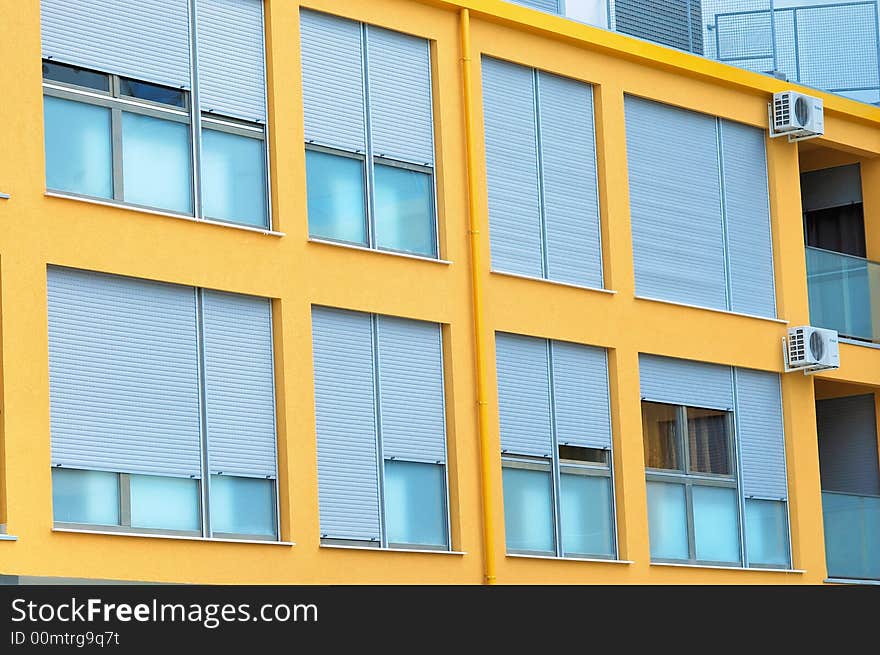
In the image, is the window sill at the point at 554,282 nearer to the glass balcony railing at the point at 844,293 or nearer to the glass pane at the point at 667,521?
the glass pane at the point at 667,521

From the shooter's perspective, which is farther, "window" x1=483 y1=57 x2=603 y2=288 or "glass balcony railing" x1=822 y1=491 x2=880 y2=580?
"glass balcony railing" x1=822 y1=491 x2=880 y2=580

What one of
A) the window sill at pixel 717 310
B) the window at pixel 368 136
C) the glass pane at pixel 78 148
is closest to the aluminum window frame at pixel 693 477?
the window sill at pixel 717 310

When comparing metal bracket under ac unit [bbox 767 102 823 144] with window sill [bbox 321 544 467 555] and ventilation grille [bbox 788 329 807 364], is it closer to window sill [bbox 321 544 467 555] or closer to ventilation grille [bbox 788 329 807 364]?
ventilation grille [bbox 788 329 807 364]

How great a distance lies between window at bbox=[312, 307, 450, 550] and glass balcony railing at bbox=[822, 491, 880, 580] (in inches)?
295

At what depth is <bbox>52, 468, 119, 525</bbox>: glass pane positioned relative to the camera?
19.4 meters

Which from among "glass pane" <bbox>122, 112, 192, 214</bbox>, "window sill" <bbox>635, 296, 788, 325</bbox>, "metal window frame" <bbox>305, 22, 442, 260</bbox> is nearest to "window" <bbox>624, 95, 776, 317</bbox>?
"window sill" <bbox>635, 296, 788, 325</bbox>

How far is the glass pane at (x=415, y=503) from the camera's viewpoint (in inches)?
882

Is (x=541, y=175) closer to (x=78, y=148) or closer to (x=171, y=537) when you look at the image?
(x=78, y=148)

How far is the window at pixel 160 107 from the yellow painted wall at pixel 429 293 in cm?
27

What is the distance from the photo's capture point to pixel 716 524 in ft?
86.3

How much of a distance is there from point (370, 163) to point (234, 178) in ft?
6.51

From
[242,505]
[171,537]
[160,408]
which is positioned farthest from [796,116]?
[171,537]
